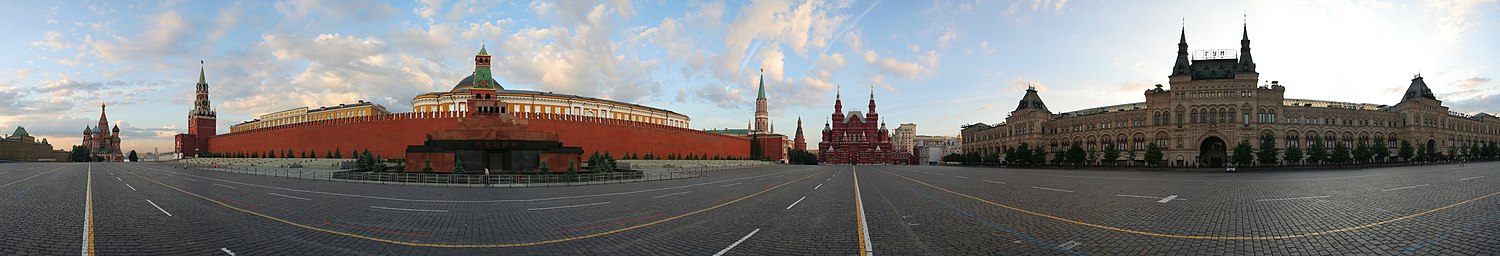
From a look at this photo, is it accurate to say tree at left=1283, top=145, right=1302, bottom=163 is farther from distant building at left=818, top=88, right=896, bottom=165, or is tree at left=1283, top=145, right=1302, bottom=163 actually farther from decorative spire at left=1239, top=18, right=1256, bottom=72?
distant building at left=818, top=88, right=896, bottom=165

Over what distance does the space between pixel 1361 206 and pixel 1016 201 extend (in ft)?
24.5

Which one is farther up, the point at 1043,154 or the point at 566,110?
the point at 566,110

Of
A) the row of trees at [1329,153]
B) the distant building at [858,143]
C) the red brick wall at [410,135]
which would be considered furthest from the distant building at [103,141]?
the row of trees at [1329,153]

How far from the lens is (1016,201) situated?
16656mm

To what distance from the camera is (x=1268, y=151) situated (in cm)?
5325

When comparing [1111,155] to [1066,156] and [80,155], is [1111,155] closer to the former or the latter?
[1066,156]

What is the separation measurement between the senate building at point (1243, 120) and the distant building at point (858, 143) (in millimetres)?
33175

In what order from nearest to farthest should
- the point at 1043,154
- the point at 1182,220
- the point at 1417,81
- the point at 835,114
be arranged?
the point at 1182,220 < the point at 1417,81 < the point at 1043,154 < the point at 835,114

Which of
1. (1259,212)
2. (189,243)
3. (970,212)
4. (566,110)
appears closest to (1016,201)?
(970,212)

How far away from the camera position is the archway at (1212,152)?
60.3 metres

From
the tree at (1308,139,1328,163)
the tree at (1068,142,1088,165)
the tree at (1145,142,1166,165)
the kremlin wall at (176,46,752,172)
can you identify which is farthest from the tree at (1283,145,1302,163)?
the kremlin wall at (176,46,752,172)

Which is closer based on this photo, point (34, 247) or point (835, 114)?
point (34, 247)

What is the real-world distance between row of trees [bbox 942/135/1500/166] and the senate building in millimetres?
541

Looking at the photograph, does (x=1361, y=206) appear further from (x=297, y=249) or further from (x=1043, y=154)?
(x=1043, y=154)
